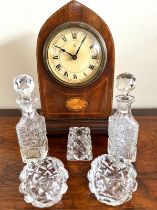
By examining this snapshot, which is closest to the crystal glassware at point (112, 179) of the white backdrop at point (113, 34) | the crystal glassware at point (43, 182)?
the crystal glassware at point (43, 182)

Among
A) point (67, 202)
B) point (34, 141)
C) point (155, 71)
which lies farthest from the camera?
point (155, 71)

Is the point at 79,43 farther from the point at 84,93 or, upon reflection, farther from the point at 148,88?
the point at 148,88

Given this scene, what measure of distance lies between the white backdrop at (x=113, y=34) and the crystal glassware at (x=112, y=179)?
320mm

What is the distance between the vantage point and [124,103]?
64cm

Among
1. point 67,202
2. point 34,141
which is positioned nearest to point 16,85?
point 34,141

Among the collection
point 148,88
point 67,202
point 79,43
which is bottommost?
point 67,202

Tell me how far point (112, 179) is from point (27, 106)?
0.24 metres

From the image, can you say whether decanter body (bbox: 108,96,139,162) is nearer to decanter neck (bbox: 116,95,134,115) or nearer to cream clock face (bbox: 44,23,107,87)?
decanter neck (bbox: 116,95,134,115)

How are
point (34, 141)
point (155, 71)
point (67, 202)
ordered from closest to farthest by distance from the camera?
point (67, 202), point (34, 141), point (155, 71)

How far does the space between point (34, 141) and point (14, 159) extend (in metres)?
0.06

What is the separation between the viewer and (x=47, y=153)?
712mm

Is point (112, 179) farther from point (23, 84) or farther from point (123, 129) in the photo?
point (23, 84)

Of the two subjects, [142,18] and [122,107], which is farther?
[142,18]

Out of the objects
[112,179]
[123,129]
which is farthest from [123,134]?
[112,179]
